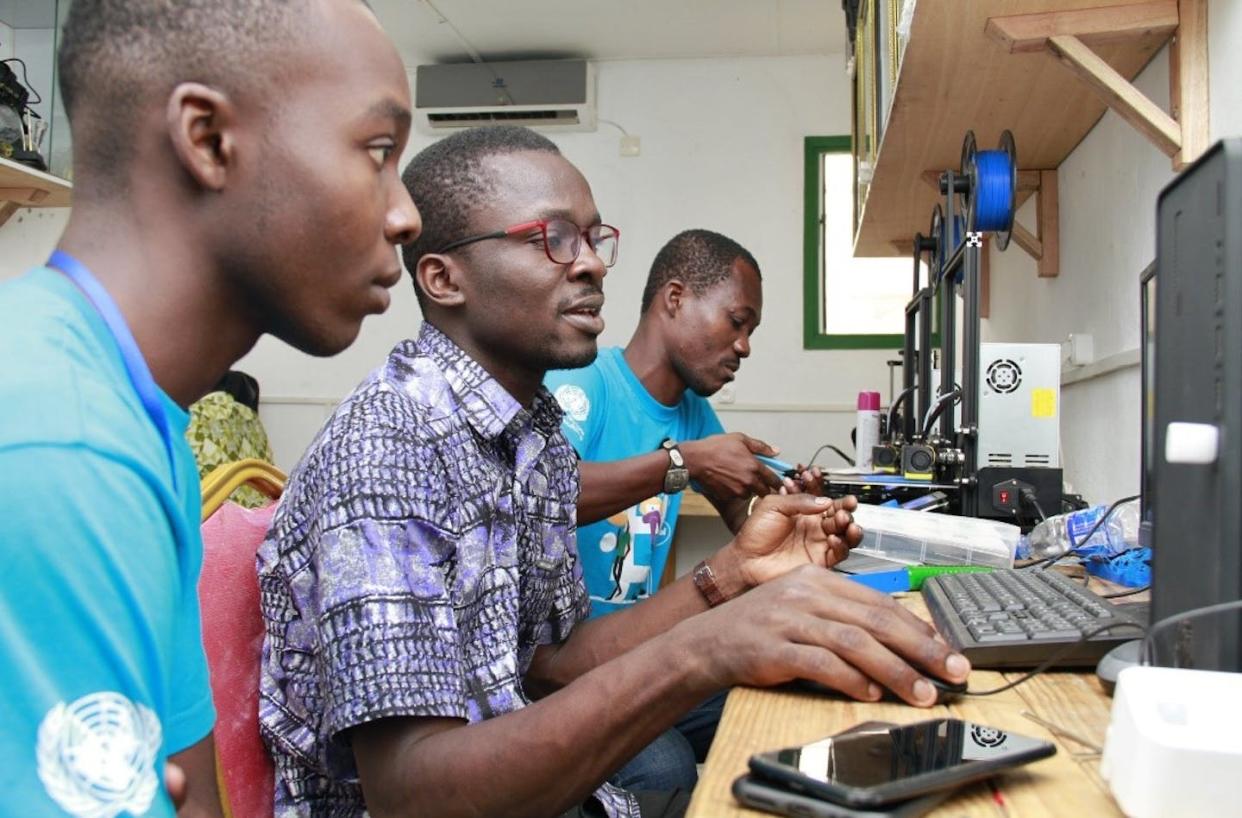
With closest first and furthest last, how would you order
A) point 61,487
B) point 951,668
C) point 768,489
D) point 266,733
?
point 61,487 < point 951,668 < point 266,733 < point 768,489

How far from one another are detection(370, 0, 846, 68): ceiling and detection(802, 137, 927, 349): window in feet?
1.71

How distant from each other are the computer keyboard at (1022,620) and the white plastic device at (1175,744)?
11.3 inches

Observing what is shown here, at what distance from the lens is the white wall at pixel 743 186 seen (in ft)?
14.7

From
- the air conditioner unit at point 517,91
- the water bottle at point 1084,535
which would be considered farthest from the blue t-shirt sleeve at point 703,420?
the air conditioner unit at point 517,91

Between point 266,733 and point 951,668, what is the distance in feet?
1.99

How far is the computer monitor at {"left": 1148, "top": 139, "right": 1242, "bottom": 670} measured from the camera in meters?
0.54

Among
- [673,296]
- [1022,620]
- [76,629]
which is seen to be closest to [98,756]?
[76,629]

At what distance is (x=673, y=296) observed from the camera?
2.42 meters

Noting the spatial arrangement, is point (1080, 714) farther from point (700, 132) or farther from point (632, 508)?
point (700, 132)

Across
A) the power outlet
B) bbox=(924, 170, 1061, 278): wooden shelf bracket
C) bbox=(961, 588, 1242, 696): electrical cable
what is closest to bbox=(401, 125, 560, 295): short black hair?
bbox=(961, 588, 1242, 696): electrical cable

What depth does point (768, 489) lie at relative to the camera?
2029 millimetres

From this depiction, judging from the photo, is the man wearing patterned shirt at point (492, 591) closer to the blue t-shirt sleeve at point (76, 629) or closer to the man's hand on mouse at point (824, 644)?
the man's hand on mouse at point (824, 644)

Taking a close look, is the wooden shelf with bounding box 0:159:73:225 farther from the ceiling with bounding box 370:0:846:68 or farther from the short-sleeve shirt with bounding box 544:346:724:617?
the short-sleeve shirt with bounding box 544:346:724:617

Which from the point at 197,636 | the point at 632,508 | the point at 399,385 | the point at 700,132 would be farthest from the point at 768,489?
the point at 700,132
